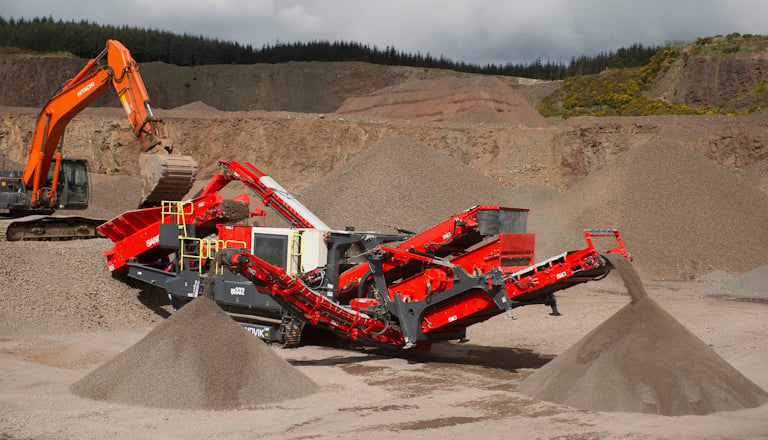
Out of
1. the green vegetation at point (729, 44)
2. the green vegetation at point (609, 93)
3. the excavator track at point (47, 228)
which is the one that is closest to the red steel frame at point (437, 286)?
the excavator track at point (47, 228)

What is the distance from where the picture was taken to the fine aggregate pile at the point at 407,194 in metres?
22.5

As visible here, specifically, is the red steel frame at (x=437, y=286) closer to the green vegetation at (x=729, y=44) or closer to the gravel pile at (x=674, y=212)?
the gravel pile at (x=674, y=212)

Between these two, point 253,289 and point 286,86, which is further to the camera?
point 286,86

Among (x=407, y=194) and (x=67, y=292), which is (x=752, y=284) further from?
(x=67, y=292)

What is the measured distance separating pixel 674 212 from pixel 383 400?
18.6 m

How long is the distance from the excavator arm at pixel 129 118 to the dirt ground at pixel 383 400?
2.82m

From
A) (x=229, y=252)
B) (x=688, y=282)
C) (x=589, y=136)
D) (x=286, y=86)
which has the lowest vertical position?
(x=688, y=282)

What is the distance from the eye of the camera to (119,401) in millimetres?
8172

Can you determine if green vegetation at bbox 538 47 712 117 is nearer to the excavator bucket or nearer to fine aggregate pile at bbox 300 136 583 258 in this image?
fine aggregate pile at bbox 300 136 583 258

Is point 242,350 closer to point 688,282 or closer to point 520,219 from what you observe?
point 520,219

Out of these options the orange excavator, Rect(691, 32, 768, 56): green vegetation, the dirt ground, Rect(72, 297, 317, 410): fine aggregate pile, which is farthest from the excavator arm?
Rect(691, 32, 768, 56): green vegetation

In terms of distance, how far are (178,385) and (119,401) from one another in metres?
0.58

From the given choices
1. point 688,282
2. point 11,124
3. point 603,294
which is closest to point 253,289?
point 603,294

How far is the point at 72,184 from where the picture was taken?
18.3 meters
